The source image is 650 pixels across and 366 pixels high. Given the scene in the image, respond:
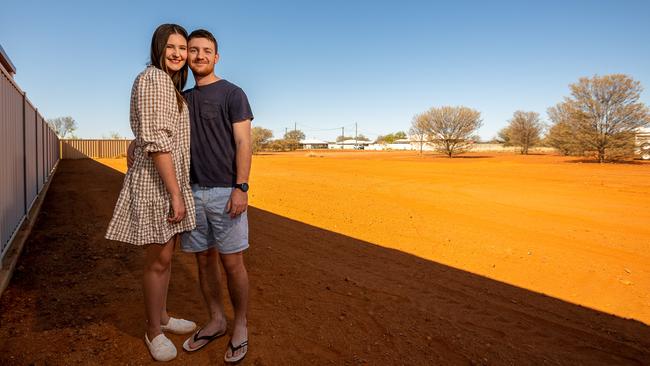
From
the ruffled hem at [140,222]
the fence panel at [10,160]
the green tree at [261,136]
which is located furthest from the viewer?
the green tree at [261,136]

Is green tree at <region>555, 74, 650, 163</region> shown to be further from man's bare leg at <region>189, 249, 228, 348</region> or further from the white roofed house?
man's bare leg at <region>189, 249, 228, 348</region>

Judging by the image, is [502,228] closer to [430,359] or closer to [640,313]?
[640,313]

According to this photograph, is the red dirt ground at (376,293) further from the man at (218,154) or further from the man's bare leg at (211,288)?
the man at (218,154)

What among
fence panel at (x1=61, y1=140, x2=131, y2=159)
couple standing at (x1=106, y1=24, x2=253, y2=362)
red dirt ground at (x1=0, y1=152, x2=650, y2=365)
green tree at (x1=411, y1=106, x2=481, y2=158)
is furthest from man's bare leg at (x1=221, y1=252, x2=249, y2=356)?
green tree at (x1=411, y1=106, x2=481, y2=158)

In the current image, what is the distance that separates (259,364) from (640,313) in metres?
3.52

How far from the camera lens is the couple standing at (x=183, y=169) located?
2049 millimetres

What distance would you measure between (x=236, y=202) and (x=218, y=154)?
1.01 ft

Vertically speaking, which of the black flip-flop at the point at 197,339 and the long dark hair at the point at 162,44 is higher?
the long dark hair at the point at 162,44

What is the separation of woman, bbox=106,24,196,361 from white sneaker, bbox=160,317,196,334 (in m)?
0.34

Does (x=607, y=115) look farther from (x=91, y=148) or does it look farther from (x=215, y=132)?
(x=91, y=148)

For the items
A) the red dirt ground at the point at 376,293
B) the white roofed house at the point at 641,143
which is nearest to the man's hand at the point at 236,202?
the red dirt ground at the point at 376,293

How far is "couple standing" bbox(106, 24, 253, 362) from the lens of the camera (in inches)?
80.7

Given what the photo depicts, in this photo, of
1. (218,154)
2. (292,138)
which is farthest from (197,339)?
(292,138)

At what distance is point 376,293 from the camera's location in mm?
3629
